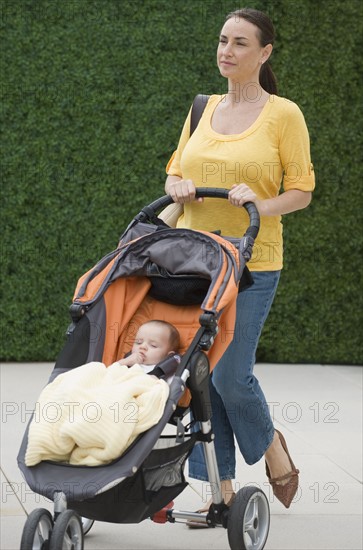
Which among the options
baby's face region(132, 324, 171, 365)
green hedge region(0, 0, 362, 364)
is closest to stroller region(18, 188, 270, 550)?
baby's face region(132, 324, 171, 365)

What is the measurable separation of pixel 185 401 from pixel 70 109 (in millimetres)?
3630

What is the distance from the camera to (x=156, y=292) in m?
3.97

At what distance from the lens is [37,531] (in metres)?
3.29

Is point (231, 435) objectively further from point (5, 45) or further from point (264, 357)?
point (5, 45)

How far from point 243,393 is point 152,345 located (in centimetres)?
57

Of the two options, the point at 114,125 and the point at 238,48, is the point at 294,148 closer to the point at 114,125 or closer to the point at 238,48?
the point at 238,48

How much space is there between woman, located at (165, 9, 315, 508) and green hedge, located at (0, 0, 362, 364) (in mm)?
2757

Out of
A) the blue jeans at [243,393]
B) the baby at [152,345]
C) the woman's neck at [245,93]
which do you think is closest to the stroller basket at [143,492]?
the baby at [152,345]

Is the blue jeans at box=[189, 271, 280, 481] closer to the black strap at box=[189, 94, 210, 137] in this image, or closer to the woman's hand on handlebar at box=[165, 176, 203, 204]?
the woman's hand on handlebar at box=[165, 176, 203, 204]

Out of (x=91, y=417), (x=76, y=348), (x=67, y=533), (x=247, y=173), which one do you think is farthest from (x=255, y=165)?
(x=67, y=533)

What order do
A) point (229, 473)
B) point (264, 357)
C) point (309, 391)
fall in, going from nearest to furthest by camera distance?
1. point (229, 473)
2. point (309, 391)
3. point (264, 357)

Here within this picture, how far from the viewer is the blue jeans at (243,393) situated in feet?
13.6

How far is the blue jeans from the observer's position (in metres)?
4.14

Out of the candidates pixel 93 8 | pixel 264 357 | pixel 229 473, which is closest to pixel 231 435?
pixel 229 473
